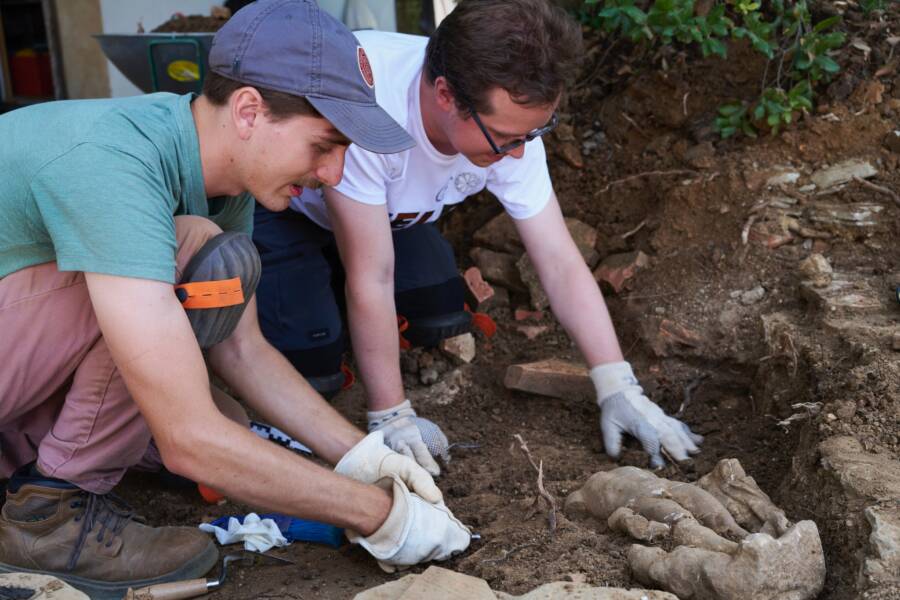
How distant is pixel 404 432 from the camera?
8.67 ft

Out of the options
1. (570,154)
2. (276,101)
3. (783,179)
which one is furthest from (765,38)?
(276,101)

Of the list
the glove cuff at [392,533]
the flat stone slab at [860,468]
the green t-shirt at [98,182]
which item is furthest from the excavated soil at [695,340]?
the green t-shirt at [98,182]

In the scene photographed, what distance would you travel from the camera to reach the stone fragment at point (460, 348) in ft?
11.3

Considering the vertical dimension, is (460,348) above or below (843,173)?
below

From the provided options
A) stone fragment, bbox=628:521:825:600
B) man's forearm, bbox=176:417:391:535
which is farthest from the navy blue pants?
stone fragment, bbox=628:521:825:600

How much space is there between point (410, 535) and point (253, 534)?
0.50 m

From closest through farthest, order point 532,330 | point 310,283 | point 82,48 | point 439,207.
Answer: point 439,207 < point 310,283 < point 532,330 < point 82,48

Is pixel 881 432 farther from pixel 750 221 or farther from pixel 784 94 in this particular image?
pixel 784 94

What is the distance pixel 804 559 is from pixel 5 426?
1.80 m

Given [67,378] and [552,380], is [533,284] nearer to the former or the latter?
[552,380]

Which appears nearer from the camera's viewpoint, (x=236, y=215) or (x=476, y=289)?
(x=236, y=215)

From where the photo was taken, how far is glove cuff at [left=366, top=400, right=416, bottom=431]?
272cm

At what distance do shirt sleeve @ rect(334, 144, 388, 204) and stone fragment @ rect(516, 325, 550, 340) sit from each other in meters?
1.16

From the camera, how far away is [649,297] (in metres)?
3.32
